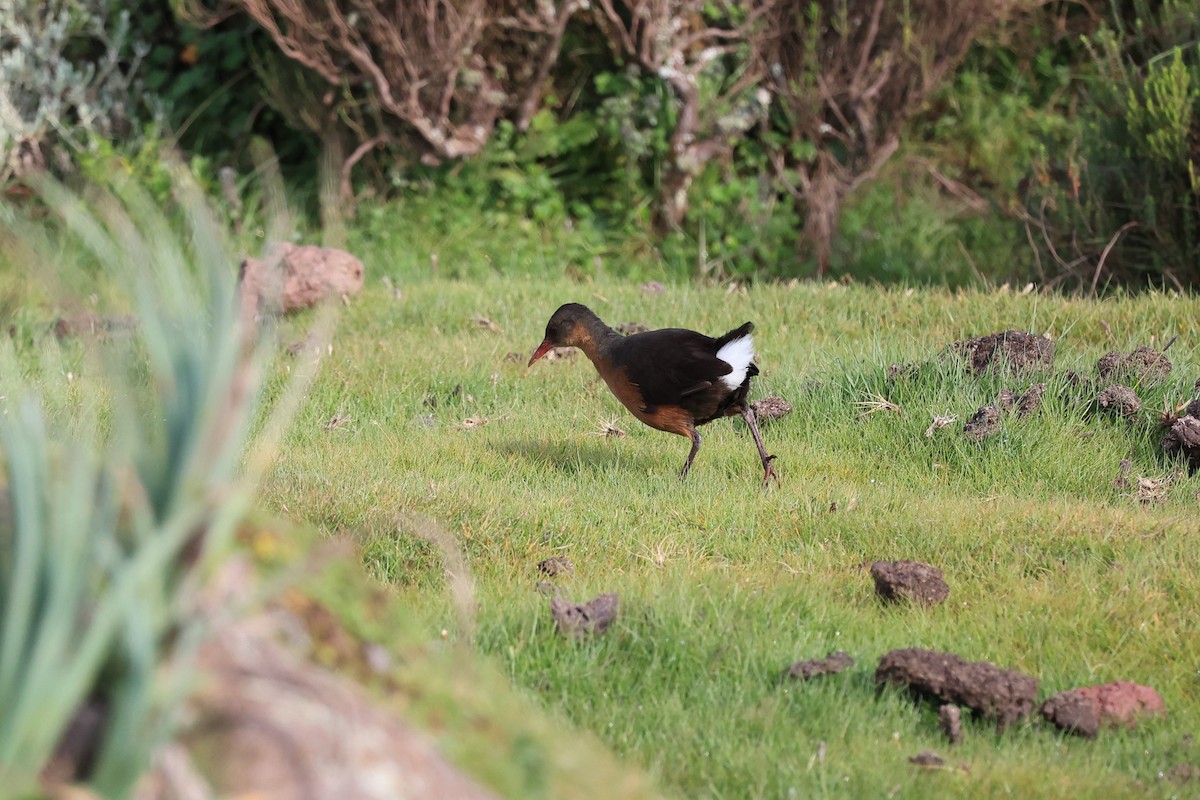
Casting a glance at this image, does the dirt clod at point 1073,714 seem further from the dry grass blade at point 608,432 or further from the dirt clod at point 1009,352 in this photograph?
the dry grass blade at point 608,432

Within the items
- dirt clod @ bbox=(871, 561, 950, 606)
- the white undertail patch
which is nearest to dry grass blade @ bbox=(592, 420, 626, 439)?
the white undertail patch

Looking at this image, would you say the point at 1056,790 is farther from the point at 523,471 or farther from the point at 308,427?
the point at 308,427

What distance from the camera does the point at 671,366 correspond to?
5297 mm

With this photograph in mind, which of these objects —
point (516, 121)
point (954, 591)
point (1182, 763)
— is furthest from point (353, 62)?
point (1182, 763)

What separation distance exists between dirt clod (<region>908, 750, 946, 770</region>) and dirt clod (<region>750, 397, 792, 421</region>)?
2.85 m

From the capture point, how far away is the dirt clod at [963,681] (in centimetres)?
335

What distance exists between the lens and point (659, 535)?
4.66 m

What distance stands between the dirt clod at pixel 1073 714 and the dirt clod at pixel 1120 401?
241 cm

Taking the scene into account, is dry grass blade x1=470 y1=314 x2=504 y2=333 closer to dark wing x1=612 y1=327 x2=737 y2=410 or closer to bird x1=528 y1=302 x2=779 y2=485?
bird x1=528 y1=302 x2=779 y2=485

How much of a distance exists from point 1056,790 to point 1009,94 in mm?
9790

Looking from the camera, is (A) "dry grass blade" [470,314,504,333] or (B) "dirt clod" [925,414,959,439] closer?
(B) "dirt clod" [925,414,959,439]

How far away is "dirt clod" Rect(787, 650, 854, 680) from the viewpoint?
3520mm

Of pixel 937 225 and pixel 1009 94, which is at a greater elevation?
pixel 1009 94

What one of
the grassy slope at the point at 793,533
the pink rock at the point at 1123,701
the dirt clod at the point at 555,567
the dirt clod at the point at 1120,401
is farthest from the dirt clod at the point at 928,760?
the dirt clod at the point at 1120,401
